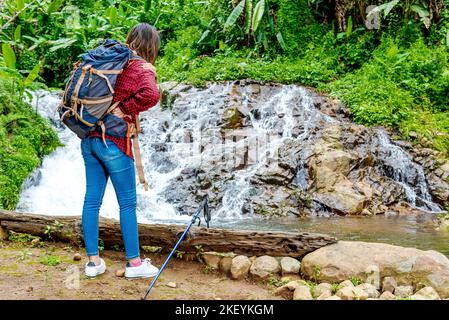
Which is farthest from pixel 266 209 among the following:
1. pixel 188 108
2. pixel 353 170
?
pixel 188 108

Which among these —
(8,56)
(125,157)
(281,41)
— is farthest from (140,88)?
(281,41)

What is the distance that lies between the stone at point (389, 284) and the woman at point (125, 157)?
6.84 feet

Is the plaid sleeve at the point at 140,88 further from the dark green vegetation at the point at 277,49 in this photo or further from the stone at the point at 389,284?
the dark green vegetation at the point at 277,49

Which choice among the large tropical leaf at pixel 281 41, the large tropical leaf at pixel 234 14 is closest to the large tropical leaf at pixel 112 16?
the large tropical leaf at pixel 234 14

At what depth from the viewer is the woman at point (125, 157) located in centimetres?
359

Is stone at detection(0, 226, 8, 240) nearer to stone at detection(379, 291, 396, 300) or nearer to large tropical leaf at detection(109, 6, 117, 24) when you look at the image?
stone at detection(379, 291, 396, 300)

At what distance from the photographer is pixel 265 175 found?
31.0ft

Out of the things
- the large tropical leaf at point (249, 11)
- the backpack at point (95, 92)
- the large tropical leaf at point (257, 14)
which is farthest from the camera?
the large tropical leaf at point (249, 11)

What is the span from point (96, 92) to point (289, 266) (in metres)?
2.33

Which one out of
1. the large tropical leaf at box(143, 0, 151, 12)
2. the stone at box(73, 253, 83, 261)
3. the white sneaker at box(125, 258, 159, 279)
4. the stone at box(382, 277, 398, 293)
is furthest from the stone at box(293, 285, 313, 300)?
the large tropical leaf at box(143, 0, 151, 12)

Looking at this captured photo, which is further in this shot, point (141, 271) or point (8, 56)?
point (8, 56)

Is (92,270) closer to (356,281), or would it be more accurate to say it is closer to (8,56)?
(356,281)

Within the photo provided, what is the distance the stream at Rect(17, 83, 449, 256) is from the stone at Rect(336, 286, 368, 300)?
11.2 ft

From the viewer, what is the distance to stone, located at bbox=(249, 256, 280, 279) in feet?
13.7
